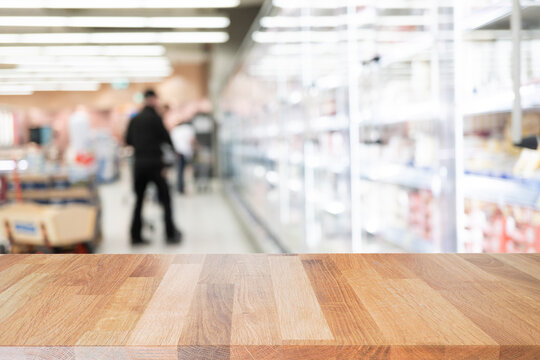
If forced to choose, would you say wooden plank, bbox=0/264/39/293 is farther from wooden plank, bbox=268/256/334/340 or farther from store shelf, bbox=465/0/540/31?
store shelf, bbox=465/0/540/31

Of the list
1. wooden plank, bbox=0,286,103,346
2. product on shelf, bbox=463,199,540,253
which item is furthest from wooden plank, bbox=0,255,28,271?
product on shelf, bbox=463,199,540,253

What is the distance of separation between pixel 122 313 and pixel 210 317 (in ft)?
0.47

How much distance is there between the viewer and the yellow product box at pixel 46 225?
4480 millimetres

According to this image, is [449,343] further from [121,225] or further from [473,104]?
[121,225]

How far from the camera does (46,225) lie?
176 inches

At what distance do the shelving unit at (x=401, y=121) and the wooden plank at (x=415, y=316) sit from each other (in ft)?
1.51

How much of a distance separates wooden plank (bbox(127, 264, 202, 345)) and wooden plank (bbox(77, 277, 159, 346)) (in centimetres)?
1

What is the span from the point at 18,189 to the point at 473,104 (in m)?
4.87

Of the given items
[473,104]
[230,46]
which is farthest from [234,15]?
[473,104]

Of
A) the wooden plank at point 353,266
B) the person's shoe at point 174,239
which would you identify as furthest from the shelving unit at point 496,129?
the person's shoe at point 174,239

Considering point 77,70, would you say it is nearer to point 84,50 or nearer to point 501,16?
point 84,50

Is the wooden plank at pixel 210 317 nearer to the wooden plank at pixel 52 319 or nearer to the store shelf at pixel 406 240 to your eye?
the wooden plank at pixel 52 319

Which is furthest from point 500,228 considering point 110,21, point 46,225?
point 110,21

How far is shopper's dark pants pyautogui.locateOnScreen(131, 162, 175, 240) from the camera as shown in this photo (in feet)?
18.9
